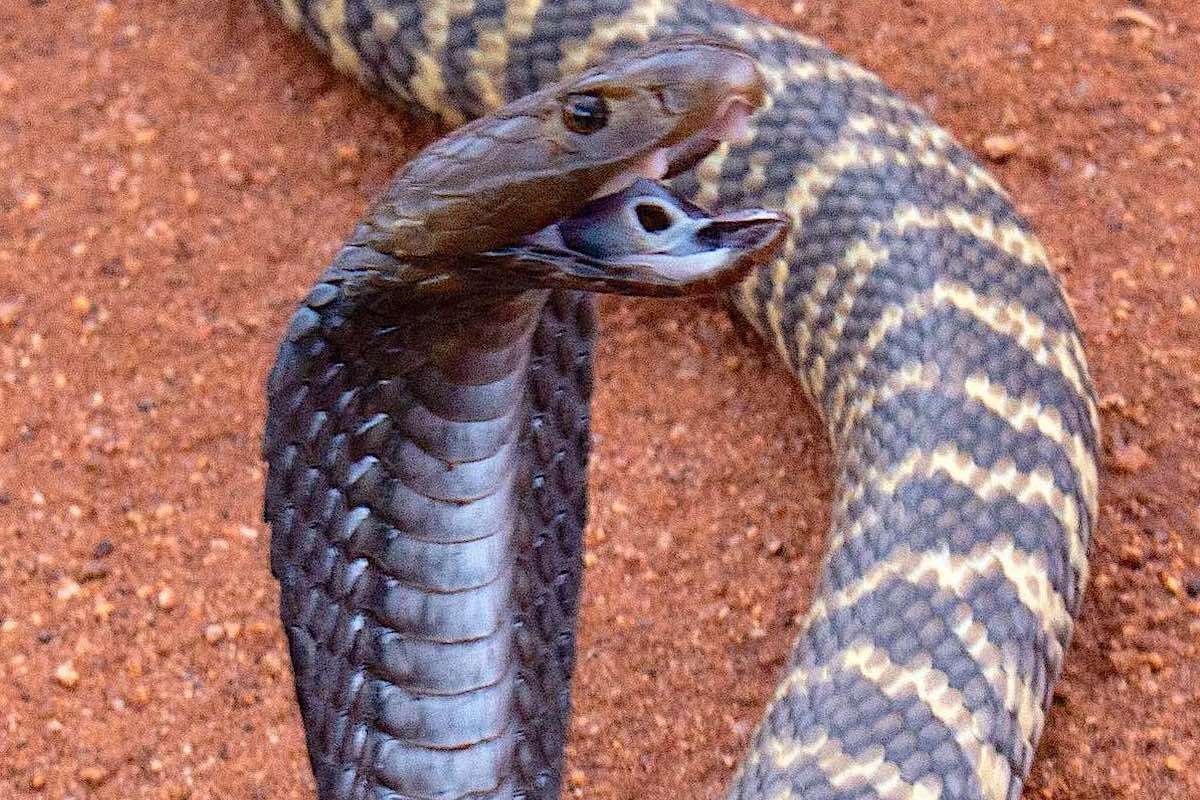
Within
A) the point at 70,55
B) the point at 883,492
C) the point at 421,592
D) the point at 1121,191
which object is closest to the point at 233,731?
the point at 421,592

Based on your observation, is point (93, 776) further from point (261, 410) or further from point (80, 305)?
point (80, 305)

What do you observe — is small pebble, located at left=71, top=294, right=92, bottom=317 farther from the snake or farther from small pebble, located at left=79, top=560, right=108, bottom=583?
the snake

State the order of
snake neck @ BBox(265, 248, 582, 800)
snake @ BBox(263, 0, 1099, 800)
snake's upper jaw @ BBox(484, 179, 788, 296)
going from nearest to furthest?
snake's upper jaw @ BBox(484, 179, 788, 296) < snake @ BBox(263, 0, 1099, 800) < snake neck @ BBox(265, 248, 582, 800)

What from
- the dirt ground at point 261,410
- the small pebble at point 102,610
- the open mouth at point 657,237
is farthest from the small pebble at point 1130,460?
the small pebble at point 102,610

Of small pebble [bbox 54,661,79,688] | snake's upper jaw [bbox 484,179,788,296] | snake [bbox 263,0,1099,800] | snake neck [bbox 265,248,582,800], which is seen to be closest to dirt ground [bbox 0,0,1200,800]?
small pebble [bbox 54,661,79,688]

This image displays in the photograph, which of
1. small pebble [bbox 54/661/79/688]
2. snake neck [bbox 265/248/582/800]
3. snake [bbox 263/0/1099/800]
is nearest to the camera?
snake [bbox 263/0/1099/800]

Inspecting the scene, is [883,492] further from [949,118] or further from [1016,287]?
[949,118]

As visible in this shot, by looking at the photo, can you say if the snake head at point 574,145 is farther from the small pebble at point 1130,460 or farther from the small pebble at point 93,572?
the small pebble at point 1130,460

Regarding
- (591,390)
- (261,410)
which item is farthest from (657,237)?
(261,410)
